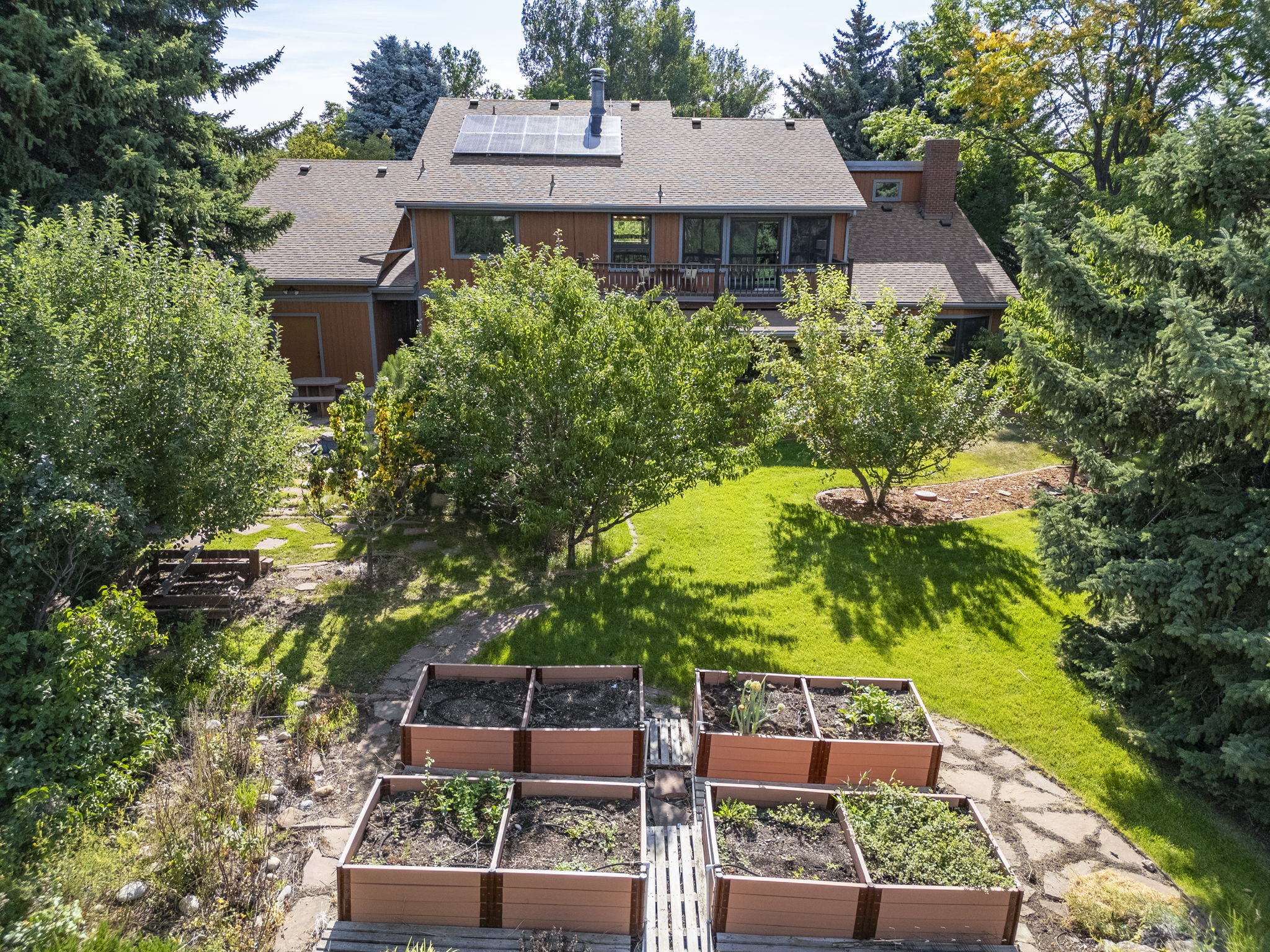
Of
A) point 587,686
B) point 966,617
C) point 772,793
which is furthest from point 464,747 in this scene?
point 966,617

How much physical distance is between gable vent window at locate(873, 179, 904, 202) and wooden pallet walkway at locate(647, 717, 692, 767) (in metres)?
20.7

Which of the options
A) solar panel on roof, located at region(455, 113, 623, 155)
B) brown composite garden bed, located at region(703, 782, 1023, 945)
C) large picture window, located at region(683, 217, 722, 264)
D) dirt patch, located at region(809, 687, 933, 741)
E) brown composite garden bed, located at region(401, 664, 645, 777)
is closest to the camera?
brown composite garden bed, located at region(703, 782, 1023, 945)

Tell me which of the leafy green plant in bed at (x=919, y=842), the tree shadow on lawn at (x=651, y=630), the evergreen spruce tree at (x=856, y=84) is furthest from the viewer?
the evergreen spruce tree at (x=856, y=84)

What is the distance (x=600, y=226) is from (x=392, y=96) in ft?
86.6

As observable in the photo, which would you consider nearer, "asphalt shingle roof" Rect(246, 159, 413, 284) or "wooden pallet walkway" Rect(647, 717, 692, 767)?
"wooden pallet walkway" Rect(647, 717, 692, 767)

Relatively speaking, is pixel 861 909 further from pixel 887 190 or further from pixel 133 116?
pixel 887 190

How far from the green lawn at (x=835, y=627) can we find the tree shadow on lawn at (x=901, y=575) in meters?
0.03

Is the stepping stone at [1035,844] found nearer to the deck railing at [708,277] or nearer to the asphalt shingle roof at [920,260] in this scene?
the deck railing at [708,277]

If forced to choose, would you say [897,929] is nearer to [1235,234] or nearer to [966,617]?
[966,617]

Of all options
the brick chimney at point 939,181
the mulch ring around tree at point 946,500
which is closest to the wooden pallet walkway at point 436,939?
the mulch ring around tree at point 946,500

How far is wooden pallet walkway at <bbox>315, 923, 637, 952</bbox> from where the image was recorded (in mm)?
5062

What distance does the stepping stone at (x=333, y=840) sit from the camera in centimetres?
593

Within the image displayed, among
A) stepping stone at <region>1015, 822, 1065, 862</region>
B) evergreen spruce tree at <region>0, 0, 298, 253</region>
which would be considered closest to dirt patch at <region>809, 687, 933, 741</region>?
stepping stone at <region>1015, 822, 1065, 862</region>

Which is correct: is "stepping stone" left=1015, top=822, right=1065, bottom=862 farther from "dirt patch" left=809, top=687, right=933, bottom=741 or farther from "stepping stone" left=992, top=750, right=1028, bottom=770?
"dirt patch" left=809, top=687, right=933, bottom=741
